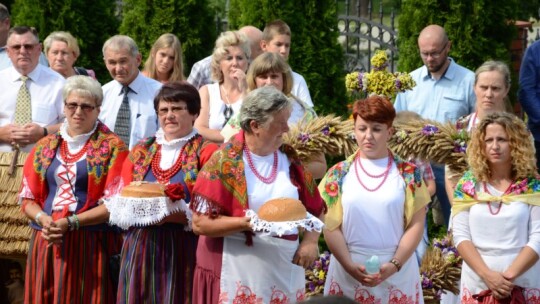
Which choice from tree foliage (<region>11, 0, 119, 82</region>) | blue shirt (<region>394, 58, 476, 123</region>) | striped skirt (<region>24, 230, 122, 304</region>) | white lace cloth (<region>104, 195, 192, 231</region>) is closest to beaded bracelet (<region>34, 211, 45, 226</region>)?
striped skirt (<region>24, 230, 122, 304</region>)

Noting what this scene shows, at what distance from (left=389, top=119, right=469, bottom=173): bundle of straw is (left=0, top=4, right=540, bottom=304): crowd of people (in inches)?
7.1

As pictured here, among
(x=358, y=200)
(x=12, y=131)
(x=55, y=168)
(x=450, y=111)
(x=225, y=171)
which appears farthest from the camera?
(x=450, y=111)

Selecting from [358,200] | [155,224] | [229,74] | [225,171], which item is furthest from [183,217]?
[229,74]

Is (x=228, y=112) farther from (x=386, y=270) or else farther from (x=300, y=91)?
(x=386, y=270)

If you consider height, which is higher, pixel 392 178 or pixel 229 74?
pixel 229 74

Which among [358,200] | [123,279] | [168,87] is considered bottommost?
[123,279]

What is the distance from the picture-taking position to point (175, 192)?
6.36m

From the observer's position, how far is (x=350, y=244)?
6547 mm

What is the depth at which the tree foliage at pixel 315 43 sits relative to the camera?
10594 mm

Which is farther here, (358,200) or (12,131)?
(12,131)

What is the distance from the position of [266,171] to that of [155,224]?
84 centimetres

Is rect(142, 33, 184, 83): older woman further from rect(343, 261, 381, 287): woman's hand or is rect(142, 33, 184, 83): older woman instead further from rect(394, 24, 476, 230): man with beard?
rect(343, 261, 381, 287): woman's hand

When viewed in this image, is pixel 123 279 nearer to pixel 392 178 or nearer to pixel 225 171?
pixel 225 171

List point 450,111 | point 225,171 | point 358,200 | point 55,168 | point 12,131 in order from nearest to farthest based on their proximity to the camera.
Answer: point 225,171 < point 358,200 < point 55,168 < point 12,131 < point 450,111
